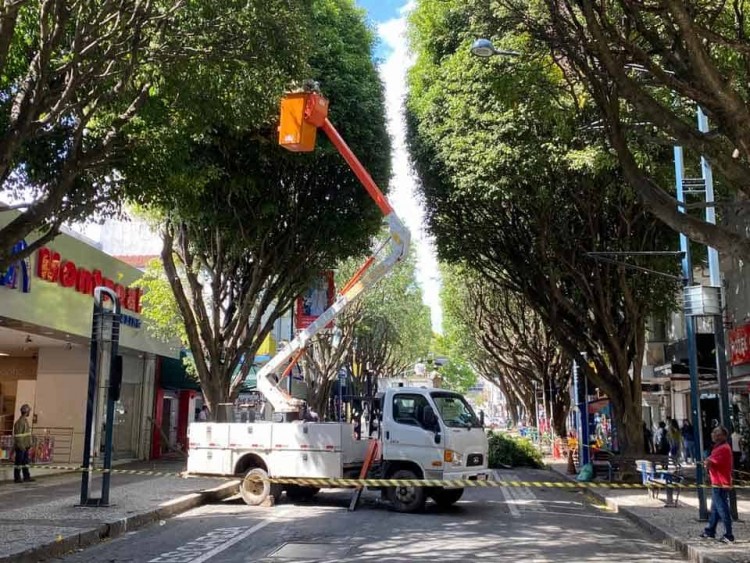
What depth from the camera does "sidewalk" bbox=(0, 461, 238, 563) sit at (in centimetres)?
977

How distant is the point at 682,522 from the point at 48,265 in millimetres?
14710

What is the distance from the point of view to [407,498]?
14.0m

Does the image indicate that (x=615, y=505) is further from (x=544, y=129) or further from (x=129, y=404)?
(x=129, y=404)

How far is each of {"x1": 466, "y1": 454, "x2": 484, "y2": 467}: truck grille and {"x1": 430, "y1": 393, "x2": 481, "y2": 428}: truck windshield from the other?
580 mm

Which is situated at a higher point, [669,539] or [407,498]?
[407,498]

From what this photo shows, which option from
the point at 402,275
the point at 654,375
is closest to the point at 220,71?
the point at 654,375

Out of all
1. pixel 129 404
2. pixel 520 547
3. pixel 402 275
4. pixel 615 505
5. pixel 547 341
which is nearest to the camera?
pixel 520 547

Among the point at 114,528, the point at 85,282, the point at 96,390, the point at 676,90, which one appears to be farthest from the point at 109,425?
the point at 676,90

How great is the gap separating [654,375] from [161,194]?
23.1 m

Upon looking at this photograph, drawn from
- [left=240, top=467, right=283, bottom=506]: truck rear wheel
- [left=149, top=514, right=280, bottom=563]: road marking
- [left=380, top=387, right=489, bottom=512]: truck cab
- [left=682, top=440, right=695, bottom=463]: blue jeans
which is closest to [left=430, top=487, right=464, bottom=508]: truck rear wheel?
[left=380, top=387, right=489, bottom=512]: truck cab

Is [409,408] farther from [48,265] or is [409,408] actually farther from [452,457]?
[48,265]

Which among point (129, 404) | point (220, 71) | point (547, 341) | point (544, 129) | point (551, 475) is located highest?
point (544, 129)

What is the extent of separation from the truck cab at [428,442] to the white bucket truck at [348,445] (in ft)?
0.06

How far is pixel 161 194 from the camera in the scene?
12562mm
